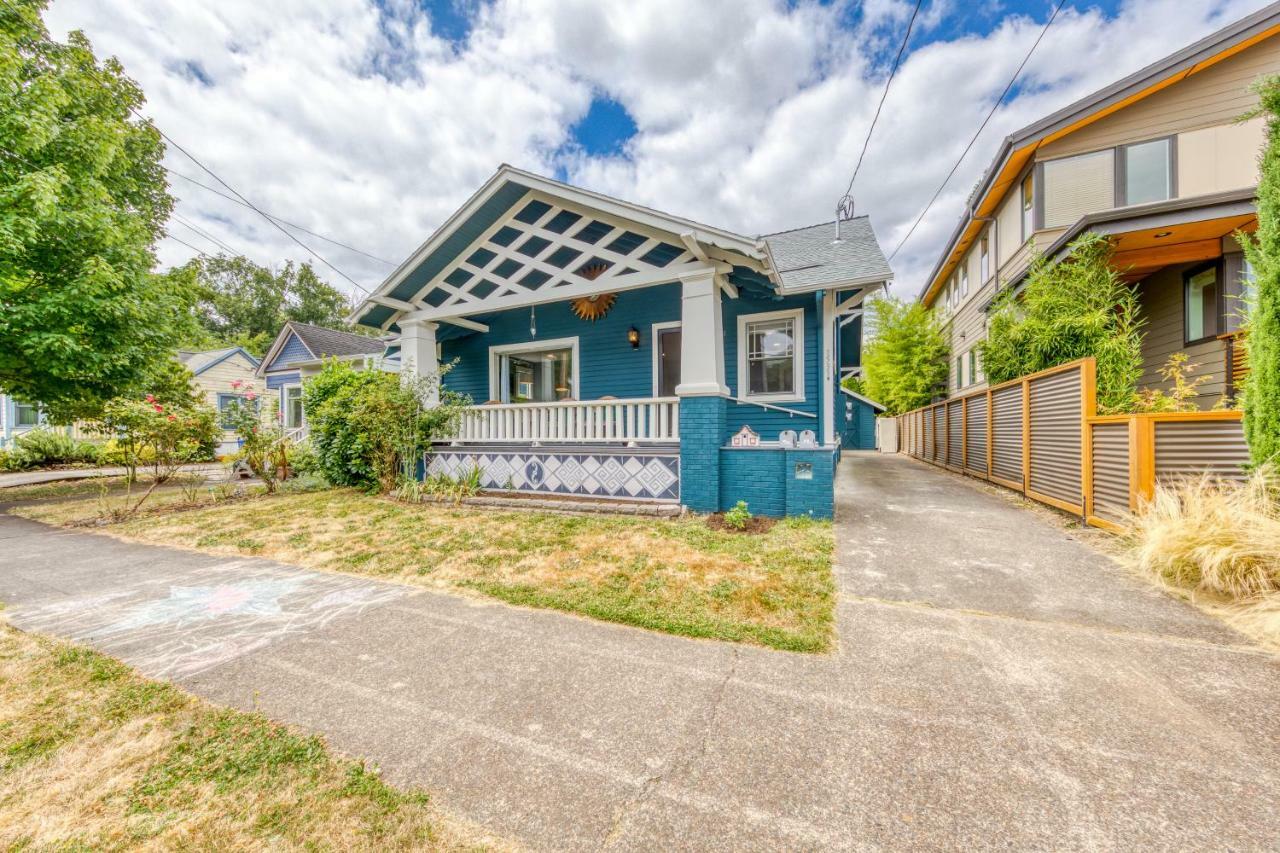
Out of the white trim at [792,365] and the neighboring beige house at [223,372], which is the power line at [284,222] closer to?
the neighboring beige house at [223,372]

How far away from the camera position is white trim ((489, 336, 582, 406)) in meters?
9.48

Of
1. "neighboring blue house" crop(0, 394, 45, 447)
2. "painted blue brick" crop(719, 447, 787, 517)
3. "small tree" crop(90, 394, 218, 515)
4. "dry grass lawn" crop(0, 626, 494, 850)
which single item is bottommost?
"dry grass lawn" crop(0, 626, 494, 850)

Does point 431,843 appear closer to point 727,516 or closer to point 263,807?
point 263,807

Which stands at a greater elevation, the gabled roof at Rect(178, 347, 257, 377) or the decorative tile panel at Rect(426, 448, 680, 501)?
the gabled roof at Rect(178, 347, 257, 377)

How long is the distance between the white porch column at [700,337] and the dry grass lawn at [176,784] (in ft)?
16.4

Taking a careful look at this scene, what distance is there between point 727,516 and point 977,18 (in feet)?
29.7

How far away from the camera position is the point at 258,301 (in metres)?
36.7

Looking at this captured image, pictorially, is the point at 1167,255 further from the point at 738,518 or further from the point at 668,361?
the point at 738,518

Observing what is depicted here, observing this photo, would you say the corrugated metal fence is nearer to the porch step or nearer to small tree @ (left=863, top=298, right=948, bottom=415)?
the porch step

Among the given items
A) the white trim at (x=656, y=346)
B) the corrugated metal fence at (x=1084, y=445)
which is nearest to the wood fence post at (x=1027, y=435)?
the corrugated metal fence at (x=1084, y=445)

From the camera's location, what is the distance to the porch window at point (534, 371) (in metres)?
9.90

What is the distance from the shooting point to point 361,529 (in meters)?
5.60

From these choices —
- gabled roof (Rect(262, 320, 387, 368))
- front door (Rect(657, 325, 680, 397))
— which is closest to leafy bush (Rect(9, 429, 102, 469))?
gabled roof (Rect(262, 320, 387, 368))

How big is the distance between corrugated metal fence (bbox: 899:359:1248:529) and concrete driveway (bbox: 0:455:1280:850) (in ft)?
4.65
